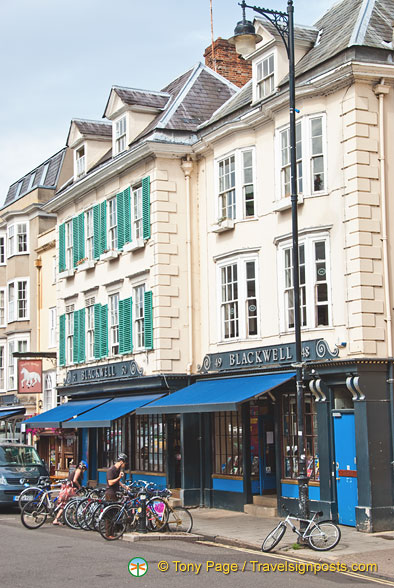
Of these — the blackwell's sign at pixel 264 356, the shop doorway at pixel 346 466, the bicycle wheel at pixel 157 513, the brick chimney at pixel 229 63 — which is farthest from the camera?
the brick chimney at pixel 229 63

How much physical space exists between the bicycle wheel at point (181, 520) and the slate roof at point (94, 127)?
16.0m

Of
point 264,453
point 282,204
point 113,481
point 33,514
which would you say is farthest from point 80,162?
point 113,481

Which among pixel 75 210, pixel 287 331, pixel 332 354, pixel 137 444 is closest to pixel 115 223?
pixel 75 210

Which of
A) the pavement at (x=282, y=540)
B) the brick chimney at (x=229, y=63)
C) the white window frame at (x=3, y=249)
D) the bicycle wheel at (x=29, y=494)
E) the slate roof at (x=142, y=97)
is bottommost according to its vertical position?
the pavement at (x=282, y=540)

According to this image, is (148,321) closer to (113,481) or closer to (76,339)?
(76,339)

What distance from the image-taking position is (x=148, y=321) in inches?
937

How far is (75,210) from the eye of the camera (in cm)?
2934

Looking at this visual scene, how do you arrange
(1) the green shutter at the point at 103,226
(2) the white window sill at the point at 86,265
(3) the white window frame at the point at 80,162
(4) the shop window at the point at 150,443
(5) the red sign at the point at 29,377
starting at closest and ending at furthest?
(4) the shop window at the point at 150,443 < (1) the green shutter at the point at 103,226 < (2) the white window sill at the point at 86,265 < (3) the white window frame at the point at 80,162 < (5) the red sign at the point at 29,377

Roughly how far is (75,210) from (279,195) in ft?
36.0

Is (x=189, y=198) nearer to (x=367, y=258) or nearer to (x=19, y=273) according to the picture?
(x=367, y=258)

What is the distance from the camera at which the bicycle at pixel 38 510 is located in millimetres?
18828

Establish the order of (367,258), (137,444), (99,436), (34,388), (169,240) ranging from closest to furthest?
(367,258)
(169,240)
(137,444)
(99,436)
(34,388)

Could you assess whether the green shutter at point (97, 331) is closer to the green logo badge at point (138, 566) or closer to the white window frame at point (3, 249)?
the white window frame at point (3, 249)

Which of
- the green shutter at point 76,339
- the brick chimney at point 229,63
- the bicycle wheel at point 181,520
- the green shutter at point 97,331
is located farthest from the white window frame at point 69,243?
the bicycle wheel at point 181,520
